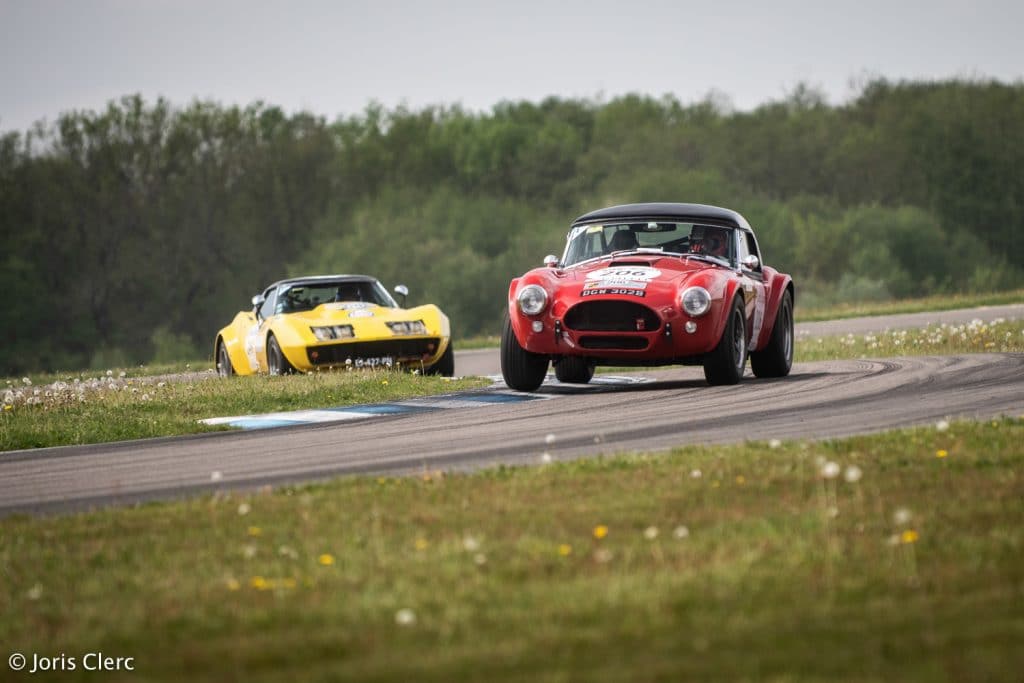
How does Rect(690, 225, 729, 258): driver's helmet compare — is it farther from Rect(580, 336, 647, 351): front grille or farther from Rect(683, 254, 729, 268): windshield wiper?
Rect(580, 336, 647, 351): front grille

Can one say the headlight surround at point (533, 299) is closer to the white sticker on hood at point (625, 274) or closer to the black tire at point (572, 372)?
the white sticker on hood at point (625, 274)

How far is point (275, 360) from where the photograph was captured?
17.6m

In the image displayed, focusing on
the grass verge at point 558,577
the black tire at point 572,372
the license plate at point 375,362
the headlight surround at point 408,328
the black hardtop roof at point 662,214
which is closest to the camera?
the grass verge at point 558,577

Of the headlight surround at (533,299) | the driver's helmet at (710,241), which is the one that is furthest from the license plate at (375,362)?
the driver's helmet at (710,241)

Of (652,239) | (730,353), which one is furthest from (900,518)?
(652,239)

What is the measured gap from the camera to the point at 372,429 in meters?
11.5

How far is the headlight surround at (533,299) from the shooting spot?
44.0 feet

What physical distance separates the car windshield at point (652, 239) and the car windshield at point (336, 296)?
14.0 feet

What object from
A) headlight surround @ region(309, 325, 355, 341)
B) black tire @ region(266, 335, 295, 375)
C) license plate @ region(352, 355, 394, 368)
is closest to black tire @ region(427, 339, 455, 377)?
license plate @ region(352, 355, 394, 368)

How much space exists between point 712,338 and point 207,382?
21.8 ft

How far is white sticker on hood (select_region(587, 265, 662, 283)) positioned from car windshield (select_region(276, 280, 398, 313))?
532cm

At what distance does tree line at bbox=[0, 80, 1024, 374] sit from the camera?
6259 cm

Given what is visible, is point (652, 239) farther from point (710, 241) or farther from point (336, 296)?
point (336, 296)

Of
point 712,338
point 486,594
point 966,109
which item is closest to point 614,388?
point 712,338
